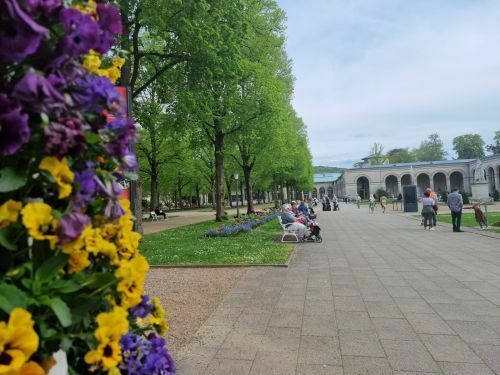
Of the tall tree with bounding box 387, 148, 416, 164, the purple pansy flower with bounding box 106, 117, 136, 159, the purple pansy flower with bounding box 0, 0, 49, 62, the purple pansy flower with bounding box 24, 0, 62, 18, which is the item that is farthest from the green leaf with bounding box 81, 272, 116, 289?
the tall tree with bounding box 387, 148, 416, 164

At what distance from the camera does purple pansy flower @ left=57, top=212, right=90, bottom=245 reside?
127cm

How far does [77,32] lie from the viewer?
1312 mm

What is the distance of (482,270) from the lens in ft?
26.1

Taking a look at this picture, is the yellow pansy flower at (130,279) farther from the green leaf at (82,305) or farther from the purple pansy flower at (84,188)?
the purple pansy flower at (84,188)

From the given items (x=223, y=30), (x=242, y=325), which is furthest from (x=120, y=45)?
(x=242, y=325)

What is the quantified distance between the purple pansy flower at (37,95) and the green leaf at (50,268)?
1.55 ft

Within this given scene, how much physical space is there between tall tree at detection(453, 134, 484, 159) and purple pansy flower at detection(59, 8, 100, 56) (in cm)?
13081

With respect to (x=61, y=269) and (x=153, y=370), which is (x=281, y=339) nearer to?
(x=153, y=370)

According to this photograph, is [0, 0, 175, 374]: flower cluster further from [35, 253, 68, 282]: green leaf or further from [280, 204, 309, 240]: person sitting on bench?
[280, 204, 309, 240]: person sitting on bench

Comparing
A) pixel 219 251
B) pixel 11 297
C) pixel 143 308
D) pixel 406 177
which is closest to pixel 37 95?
pixel 11 297

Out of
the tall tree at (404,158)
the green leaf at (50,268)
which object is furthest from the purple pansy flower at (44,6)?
the tall tree at (404,158)

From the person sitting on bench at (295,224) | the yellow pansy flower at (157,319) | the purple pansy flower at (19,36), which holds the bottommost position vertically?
the person sitting on bench at (295,224)

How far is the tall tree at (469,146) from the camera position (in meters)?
116

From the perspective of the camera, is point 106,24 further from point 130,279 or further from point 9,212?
point 130,279
